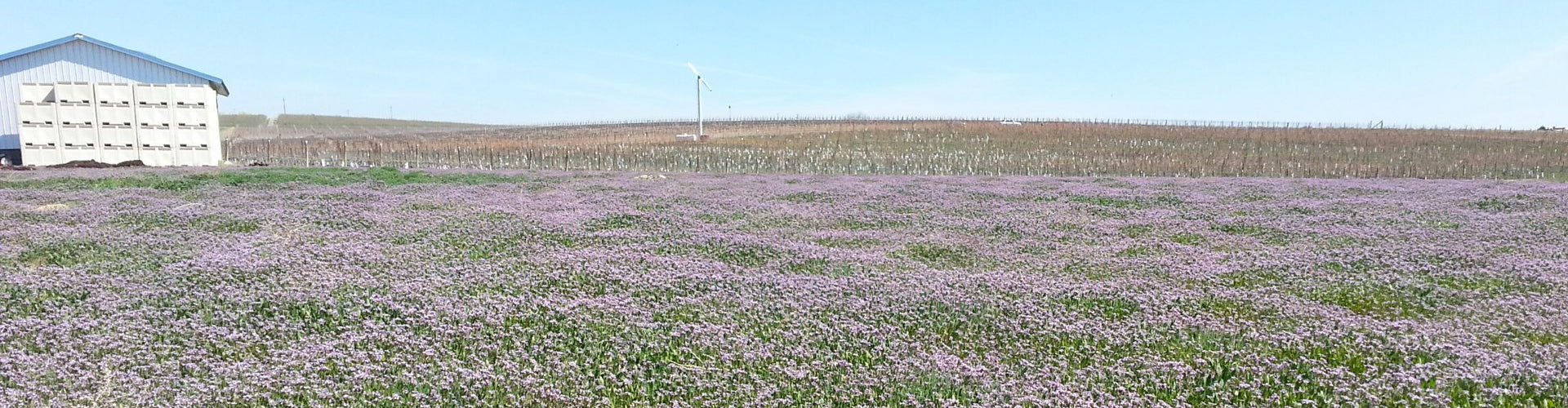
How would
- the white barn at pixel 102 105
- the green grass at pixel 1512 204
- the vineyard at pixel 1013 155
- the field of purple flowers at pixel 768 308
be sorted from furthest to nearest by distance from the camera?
the vineyard at pixel 1013 155, the white barn at pixel 102 105, the green grass at pixel 1512 204, the field of purple flowers at pixel 768 308

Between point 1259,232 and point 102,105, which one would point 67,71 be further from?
point 1259,232

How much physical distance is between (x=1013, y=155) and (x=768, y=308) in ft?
119

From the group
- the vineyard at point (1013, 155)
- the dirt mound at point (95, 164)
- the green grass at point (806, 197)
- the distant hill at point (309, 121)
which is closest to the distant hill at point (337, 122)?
the distant hill at point (309, 121)

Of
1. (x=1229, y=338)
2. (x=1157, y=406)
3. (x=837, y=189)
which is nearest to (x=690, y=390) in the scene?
(x=1157, y=406)

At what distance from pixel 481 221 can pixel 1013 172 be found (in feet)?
80.5

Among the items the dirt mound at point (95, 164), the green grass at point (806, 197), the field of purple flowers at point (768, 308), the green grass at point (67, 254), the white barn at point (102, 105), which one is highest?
the white barn at point (102, 105)

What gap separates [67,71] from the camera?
3011cm

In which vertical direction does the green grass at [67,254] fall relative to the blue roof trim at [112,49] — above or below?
below

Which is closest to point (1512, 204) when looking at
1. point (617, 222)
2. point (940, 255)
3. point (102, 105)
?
point (940, 255)

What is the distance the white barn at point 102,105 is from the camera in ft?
92.0

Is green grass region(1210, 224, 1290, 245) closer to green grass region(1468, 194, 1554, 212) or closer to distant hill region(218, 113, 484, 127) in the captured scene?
green grass region(1468, 194, 1554, 212)

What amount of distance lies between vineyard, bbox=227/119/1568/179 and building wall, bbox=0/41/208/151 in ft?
17.3

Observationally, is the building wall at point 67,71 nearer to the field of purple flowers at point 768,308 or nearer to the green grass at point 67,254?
the field of purple flowers at point 768,308

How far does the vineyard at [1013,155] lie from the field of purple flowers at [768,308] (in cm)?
1913
